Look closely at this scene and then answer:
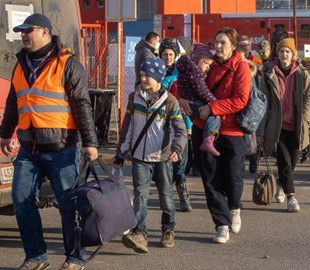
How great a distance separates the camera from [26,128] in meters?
6.06

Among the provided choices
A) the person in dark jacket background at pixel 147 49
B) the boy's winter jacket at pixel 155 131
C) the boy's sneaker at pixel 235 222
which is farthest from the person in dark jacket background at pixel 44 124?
the person in dark jacket background at pixel 147 49

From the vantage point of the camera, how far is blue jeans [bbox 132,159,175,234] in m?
6.96

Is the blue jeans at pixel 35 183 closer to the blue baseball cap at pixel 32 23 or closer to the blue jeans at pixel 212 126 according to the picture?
the blue baseball cap at pixel 32 23

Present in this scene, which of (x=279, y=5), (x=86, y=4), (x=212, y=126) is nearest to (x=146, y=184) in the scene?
(x=212, y=126)

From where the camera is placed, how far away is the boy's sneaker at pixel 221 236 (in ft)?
24.1

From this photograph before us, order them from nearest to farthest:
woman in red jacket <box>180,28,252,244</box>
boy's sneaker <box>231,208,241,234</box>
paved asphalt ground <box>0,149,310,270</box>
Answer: paved asphalt ground <box>0,149,310,270</box>, woman in red jacket <box>180,28,252,244</box>, boy's sneaker <box>231,208,241,234</box>

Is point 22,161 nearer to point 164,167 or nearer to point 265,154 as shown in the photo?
point 164,167

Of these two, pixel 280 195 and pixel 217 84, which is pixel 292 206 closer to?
pixel 280 195

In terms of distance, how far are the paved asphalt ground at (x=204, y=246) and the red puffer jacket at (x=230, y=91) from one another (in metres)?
1.02

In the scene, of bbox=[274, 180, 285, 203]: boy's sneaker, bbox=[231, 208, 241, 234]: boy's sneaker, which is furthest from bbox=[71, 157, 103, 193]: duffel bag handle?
bbox=[274, 180, 285, 203]: boy's sneaker

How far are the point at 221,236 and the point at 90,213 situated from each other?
1.97 metres

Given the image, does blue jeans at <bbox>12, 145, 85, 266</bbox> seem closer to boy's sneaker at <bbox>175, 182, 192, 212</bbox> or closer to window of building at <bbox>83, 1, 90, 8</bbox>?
boy's sneaker at <bbox>175, 182, 192, 212</bbox>

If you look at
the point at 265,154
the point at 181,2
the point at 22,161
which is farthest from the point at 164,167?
the point at 181,2

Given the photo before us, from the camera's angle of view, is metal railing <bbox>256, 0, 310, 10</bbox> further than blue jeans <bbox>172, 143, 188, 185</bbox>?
Yes
